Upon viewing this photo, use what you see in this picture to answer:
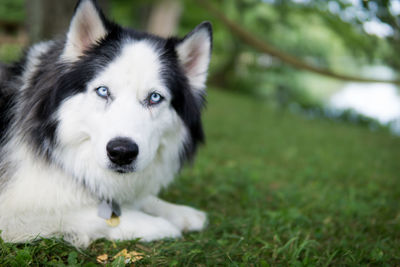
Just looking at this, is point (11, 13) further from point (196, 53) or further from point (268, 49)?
point (196, 53)

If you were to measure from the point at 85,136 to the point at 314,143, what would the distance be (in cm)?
617

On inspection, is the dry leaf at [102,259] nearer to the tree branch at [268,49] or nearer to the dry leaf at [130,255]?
the dry leaf at [130,255]

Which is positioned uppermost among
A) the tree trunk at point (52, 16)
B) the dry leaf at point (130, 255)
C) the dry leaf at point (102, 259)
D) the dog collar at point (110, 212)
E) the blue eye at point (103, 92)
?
the tree trunk at point (52, 16)

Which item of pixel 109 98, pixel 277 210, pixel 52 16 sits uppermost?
pixel 52 16

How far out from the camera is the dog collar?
2.47 meters

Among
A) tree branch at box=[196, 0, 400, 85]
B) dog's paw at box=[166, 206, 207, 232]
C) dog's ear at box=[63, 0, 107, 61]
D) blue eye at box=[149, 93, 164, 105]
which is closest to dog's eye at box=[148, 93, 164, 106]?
blue eye at box=[149, 93, 164, 105]

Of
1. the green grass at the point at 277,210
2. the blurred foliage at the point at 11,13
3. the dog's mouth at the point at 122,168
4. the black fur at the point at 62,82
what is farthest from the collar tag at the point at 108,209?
the blurred foliage at the point at 11,13

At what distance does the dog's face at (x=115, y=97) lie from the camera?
2215 millimetres

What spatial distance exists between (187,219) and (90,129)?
1.11m

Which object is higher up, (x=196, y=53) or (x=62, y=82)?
(x=196, y=53)

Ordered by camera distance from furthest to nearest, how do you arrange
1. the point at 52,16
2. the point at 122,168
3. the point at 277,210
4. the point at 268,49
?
the point at 52,16, the point at 268,49, the point at 277,210, the point at 122,168

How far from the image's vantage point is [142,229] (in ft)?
8.18

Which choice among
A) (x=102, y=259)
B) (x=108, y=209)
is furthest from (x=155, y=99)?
(x=102, y=259)

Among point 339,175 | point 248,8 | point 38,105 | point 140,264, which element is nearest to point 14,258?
point 140,264
